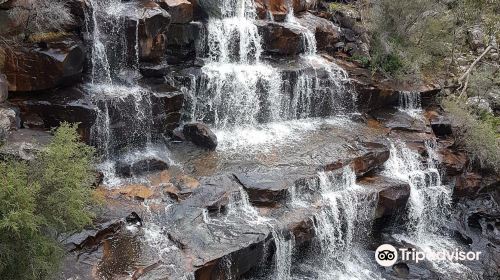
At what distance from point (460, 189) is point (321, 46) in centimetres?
714

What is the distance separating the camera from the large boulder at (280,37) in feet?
48.4

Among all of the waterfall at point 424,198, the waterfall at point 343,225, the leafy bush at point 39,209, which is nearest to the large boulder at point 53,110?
the leafy bush at point 39,209

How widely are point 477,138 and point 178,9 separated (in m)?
10.1

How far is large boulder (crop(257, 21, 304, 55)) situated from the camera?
14742mm

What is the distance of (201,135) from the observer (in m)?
11.8

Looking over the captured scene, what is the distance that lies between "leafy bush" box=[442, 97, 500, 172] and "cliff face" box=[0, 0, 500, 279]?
13.8 inches

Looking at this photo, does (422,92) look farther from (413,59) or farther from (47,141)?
(47,141)

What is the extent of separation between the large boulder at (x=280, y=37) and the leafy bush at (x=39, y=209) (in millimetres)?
9435

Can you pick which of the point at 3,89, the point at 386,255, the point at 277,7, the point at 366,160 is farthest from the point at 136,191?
the point at 277,7

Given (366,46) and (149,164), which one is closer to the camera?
(149,164)

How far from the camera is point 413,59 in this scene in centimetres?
1639

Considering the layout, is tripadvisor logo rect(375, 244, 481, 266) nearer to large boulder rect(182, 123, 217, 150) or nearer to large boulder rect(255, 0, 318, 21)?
large boulder rect(182, 123, 217, 150)

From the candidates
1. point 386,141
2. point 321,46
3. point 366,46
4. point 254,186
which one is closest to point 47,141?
point 254,186

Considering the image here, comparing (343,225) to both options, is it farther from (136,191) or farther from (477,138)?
(477,138)
